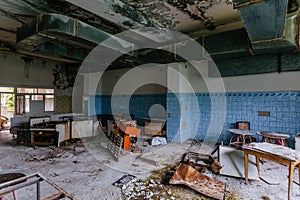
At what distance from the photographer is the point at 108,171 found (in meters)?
3.28

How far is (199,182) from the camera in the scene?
2.69 meters

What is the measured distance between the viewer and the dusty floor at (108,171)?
253 cm

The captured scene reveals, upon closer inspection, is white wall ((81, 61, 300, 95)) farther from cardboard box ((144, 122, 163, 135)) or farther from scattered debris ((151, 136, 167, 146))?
scattered debris ((151, 136, 167, 146))

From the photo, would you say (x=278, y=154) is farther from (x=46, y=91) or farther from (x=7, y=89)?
(x=7, y=89)

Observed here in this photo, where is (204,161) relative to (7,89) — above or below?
below

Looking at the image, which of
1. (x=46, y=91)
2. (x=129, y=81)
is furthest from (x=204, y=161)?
(x=46, y=91)

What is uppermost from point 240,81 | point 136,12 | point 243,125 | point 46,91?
point 136,12

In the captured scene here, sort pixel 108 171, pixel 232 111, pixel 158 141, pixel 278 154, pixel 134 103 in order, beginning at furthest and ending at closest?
pixel 134 103, pixel 158 141, pixel 232 111, pixel 108 171, pixel 278 154

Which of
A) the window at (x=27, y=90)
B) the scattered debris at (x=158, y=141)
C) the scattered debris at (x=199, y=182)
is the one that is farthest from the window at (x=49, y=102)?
the scattered debris at (x=199, y=182)

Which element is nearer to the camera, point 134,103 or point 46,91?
point 134,103

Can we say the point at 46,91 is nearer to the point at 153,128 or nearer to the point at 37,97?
the point at 37,97

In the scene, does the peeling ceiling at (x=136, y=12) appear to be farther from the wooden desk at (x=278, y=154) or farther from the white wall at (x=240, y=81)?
the wooden desk at (x=278, y=154)

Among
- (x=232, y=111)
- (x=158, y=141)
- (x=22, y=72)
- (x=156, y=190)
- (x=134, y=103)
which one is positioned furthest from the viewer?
(x=22, y=72)

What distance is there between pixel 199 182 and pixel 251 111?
290 cm
